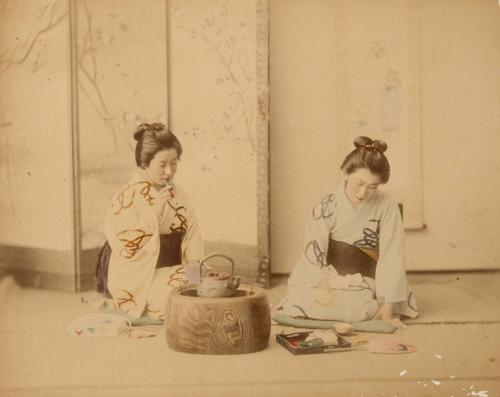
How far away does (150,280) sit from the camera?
3.71 metres

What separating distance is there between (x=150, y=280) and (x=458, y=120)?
63.8 inches

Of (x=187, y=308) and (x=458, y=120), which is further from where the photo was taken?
(x=458, y=120)

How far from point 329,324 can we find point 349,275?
0.90 feet

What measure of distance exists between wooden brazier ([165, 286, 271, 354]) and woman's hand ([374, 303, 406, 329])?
24.5 inches

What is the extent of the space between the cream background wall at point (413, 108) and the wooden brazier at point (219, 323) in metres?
0.65

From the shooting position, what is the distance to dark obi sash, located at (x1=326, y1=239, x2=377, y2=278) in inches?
147

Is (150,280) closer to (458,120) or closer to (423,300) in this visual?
(423,300)

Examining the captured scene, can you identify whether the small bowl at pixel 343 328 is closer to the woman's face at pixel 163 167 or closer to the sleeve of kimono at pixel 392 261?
the sleeve of kimono at pixel 392 261

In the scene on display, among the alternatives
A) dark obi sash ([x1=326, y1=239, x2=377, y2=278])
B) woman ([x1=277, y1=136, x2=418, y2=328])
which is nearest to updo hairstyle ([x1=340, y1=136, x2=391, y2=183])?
woman ([x1=277, y1=136, x2=418, y2=328])

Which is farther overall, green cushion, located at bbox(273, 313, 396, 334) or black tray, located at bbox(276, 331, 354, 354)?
green cushion, located at bbox(273, 313, 396, 334)

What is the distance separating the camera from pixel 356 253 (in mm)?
3750

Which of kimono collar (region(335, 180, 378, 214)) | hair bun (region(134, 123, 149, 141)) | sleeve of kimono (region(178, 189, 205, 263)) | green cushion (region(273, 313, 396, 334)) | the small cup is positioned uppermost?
hair bun (region(134, 123, 149, 141))

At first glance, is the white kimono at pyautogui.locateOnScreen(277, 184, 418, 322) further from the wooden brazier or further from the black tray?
the wooden brazier

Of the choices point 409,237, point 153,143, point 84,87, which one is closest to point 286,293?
point 409,237
